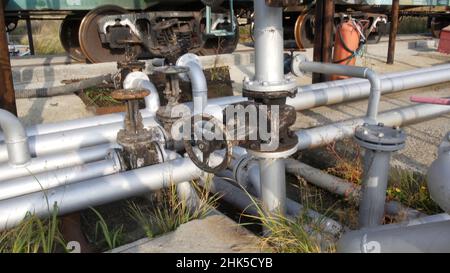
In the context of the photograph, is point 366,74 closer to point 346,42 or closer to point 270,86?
point 270,86

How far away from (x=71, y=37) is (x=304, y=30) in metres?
5.12

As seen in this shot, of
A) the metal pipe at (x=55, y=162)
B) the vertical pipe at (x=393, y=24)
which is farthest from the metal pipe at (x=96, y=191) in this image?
the vertical pipe at (x=393, y=24)

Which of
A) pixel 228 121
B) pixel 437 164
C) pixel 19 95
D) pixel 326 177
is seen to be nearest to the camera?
pixel 437 164

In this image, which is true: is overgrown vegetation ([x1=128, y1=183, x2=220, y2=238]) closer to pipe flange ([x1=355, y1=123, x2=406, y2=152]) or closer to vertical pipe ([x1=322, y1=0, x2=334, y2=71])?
pipe flange ([x1=355, y1=123, x2=406, y2=152])

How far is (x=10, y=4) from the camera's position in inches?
255

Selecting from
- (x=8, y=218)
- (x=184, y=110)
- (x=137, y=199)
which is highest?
(x=184, y=110)

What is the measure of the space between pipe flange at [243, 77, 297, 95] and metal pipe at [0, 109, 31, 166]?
152cm

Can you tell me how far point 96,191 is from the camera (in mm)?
2246

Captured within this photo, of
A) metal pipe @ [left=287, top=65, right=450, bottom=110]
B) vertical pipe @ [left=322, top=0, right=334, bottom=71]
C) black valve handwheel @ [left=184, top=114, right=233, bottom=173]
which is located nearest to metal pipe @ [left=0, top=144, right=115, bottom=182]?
black valve handwheel @ [left=184, top=114, right=233, bottom=173]

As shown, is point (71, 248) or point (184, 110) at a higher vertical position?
point (184, 110)

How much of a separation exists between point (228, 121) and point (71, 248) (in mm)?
1171

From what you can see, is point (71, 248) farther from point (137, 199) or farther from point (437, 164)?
point (437, 164)

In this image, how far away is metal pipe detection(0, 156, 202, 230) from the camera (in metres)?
2.06

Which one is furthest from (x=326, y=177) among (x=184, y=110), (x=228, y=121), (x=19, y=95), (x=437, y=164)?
(x=19, y=95)
